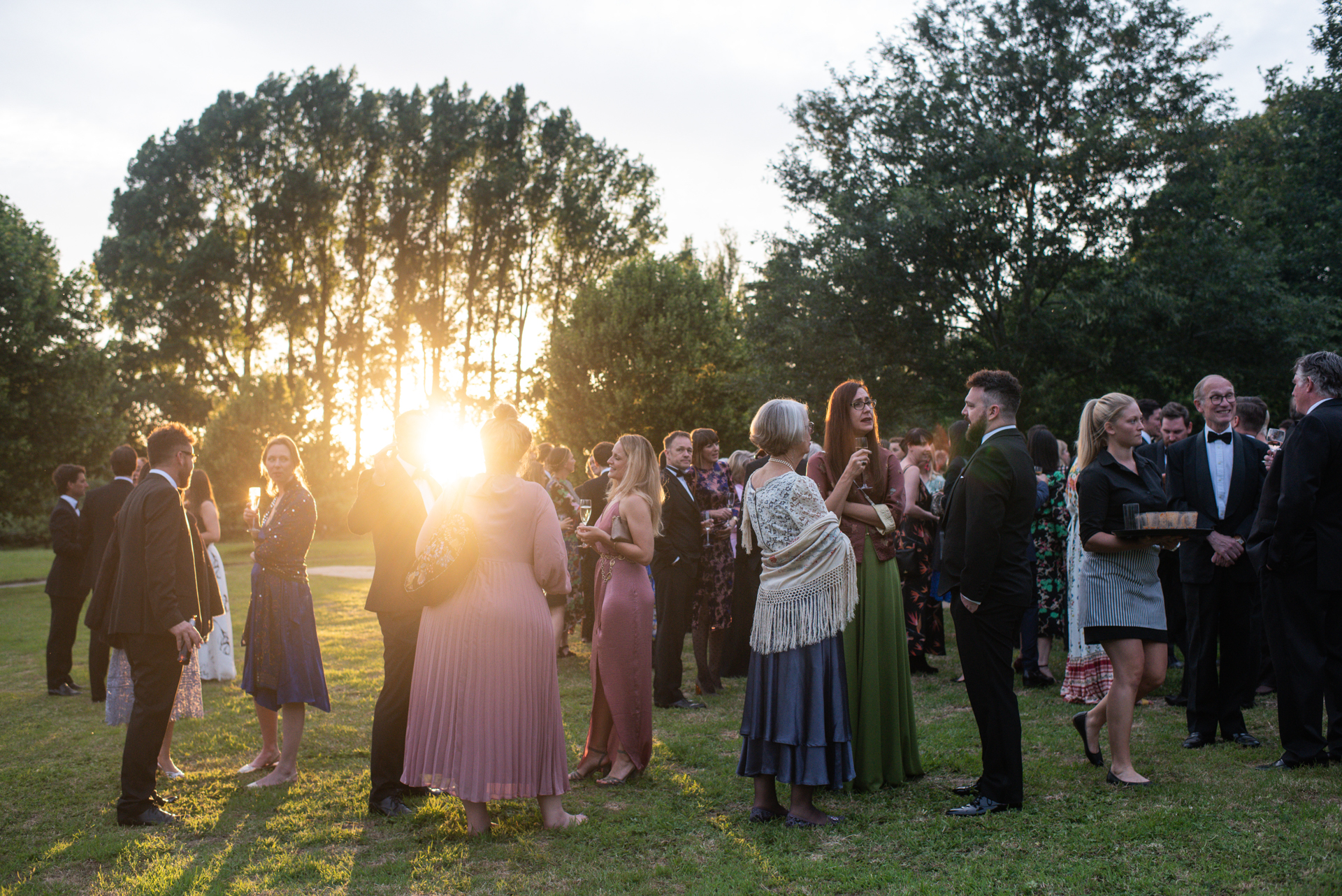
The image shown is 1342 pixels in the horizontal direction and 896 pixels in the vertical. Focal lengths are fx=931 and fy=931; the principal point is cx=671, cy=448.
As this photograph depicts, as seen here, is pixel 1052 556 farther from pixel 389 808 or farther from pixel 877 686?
pixel 389 808

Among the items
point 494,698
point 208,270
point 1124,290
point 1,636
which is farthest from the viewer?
point 208,270

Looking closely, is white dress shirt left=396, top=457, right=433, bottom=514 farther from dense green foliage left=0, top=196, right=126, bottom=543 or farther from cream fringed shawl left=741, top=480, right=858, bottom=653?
dense green foliage left=0, top=196, right=126, bottom=543

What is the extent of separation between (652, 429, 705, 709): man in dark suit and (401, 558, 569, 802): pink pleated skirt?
3187 mm

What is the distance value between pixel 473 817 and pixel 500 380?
39.8 m

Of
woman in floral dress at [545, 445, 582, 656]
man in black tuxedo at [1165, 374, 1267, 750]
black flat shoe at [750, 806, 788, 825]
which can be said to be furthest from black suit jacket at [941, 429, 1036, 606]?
woman in floral dress at [545, 445, 582, 656]

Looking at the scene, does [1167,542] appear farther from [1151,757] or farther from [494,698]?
[494,698]

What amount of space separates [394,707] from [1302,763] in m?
5.19

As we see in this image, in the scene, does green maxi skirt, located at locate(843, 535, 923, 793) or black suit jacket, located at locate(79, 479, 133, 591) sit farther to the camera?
black suit jacket, located at locate(79, 479, 133, 591)

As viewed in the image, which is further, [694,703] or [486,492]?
[694,703]

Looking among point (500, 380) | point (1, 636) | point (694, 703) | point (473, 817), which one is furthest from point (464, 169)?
point (473, 817)

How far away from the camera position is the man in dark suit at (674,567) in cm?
789

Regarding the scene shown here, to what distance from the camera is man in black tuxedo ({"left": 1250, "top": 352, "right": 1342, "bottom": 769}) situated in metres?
5.30

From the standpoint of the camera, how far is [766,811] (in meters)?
4.83

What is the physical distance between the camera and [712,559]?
8812 millimetres
